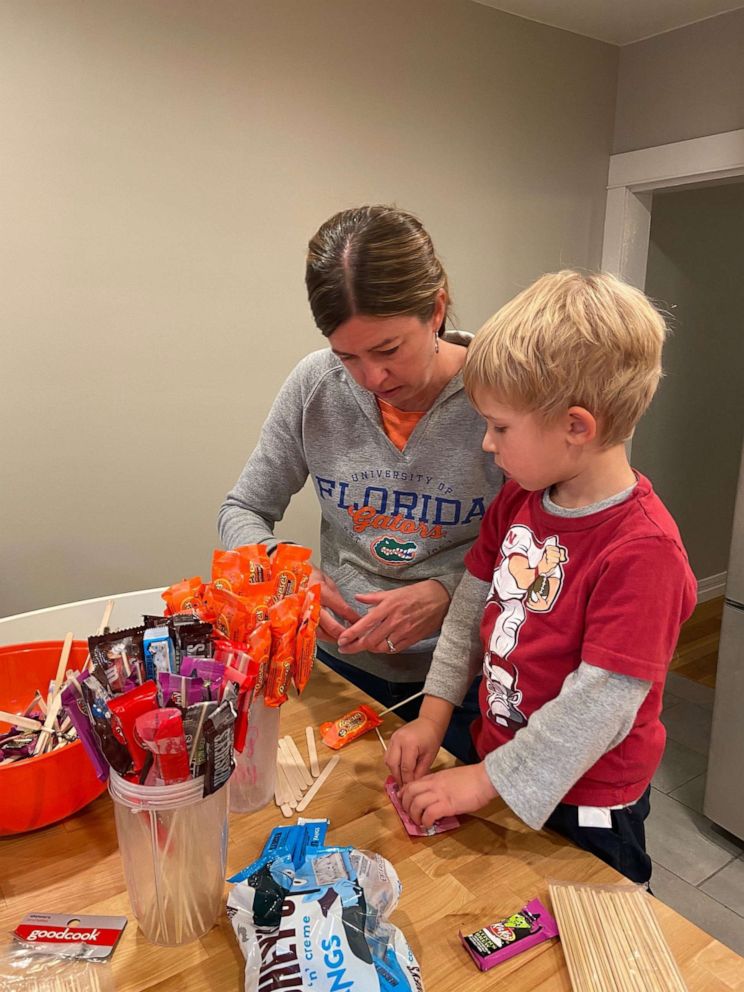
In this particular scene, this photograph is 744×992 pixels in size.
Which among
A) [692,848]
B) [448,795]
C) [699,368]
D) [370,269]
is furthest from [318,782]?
[699,368]

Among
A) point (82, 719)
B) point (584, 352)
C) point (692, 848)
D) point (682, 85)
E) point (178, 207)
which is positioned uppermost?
point (682, 85)

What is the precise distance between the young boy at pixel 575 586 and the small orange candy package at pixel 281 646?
8.3 inches

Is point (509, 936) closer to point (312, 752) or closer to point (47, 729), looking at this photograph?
point (312, 752)

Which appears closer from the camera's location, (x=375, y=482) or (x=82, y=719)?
(x=82, y=719)

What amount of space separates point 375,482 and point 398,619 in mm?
228

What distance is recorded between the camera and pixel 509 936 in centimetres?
68

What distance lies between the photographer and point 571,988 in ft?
2.10

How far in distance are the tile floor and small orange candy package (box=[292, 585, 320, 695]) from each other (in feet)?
5.39

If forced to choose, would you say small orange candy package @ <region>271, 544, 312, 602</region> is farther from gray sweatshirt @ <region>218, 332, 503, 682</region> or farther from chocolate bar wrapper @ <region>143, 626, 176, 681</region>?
gray sweatshirt @ <region>218, 332, 503, 682</region>

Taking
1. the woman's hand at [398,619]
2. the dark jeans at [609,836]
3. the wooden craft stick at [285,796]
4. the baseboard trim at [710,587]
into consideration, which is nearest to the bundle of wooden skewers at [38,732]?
the wooden craft stick at [285,796]

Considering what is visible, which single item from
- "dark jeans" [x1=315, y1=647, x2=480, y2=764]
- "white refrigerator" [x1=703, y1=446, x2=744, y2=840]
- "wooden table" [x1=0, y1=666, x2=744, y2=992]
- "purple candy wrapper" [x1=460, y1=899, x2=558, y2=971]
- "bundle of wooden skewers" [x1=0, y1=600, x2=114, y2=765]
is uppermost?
"bundle of wooden skewers" [x1=0, y1=600, x2=114, y2=765]

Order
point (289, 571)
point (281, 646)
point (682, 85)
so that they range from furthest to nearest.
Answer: point (682, 85) → point (289, 571) → point (281, 646)

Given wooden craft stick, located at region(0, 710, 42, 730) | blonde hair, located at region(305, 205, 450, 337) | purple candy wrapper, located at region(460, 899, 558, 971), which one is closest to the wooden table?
purple candy wrapper, located at region(460, 899, 558, 971)

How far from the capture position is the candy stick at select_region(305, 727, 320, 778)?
917 mm
